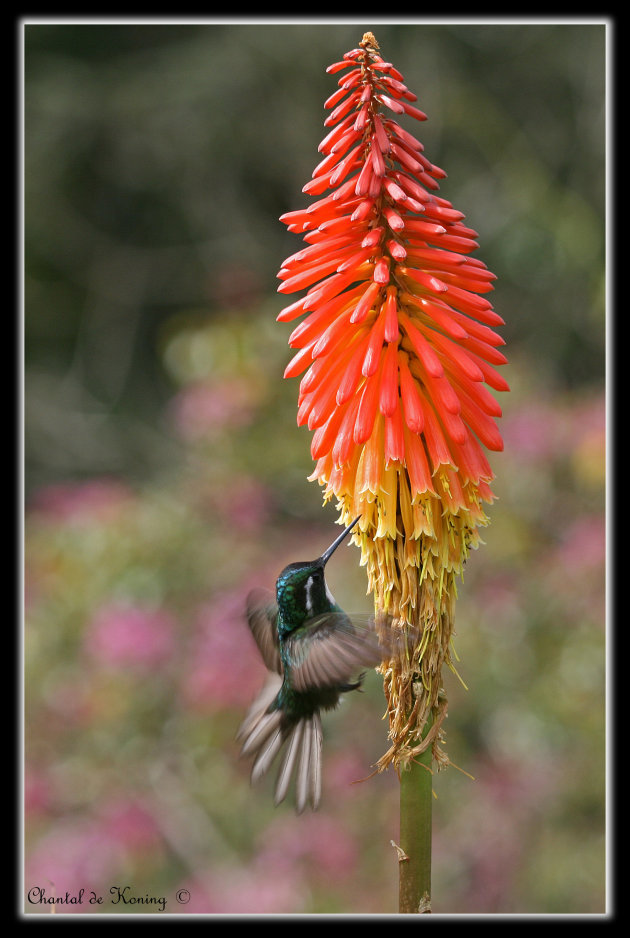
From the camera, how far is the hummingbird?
253 centimetres

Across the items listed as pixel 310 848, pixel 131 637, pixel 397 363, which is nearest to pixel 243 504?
pixel 131 637

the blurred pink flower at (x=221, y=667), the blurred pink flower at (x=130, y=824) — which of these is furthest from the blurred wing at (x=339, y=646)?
the blurred pink flower at (x=130, y=824)

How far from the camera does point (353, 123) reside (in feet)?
7.92

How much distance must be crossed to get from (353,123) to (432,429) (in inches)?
35.0

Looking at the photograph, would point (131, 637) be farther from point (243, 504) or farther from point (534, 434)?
point (534, 434)

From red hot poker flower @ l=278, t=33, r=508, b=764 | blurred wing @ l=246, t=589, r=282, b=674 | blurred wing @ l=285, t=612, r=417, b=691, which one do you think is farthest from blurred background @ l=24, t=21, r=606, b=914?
red hot poker flower @ l=278, t=33, r=508, b=764

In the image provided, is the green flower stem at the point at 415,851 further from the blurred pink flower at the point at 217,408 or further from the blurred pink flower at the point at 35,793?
the blurred pink flower at the point at 217,408

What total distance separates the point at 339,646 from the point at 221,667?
115 inches

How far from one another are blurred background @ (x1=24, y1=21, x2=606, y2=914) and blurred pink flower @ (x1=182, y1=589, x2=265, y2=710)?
0.02 metres

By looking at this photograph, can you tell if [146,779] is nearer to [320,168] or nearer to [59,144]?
[320,168]

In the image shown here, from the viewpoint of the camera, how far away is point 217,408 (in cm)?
673

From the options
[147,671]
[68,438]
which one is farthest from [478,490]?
[68,438]

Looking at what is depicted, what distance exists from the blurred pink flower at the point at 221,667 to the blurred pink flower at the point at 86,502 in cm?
147

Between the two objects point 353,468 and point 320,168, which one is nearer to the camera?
point 320,168
